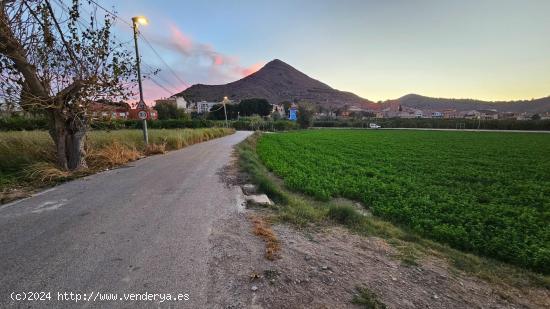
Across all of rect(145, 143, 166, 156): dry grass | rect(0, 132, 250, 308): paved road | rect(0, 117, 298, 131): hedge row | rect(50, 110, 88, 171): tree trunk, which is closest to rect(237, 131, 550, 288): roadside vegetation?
rect(0, 132, 250, 308): paved road

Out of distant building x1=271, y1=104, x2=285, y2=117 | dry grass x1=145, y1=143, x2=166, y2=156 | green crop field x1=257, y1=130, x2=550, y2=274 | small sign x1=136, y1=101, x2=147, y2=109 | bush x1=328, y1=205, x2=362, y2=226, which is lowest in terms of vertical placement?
green crop field x1=257, y1=130, x2=550, y2=274

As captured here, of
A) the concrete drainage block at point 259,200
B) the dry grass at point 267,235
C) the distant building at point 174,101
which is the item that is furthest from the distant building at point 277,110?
the dry grass at point 267,235

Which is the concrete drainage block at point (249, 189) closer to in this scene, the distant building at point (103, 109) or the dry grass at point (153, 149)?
the distant building at point (103, 109)

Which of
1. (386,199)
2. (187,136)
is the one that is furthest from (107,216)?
(187,136)

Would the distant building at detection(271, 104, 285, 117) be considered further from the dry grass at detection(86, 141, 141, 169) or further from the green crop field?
the green crop field

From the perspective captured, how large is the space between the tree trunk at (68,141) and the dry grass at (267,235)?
723 cm

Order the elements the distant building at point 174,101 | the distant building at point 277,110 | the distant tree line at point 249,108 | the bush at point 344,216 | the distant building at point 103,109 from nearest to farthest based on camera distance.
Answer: the bush at point 344,216
the distant building at point 103,109
the distant building at point 174,101
the distant tree line at point 249,108
the distant building at point 277,110

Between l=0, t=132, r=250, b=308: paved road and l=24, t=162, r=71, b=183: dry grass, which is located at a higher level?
l=24, t=162, r=71, b=183: dry grass

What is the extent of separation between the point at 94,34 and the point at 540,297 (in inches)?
483

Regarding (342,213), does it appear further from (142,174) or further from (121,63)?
(121,63)

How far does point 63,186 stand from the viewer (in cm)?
670

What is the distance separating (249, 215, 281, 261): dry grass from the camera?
3.29 m

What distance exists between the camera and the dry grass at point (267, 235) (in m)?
3.29

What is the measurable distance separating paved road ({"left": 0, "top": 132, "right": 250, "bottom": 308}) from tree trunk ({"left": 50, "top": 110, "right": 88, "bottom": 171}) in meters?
1.90
